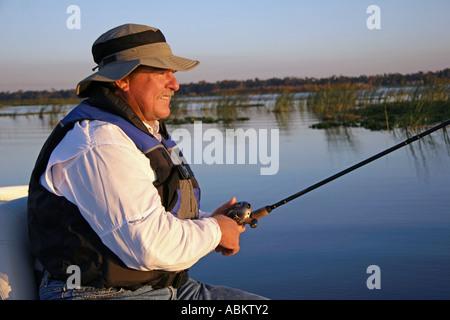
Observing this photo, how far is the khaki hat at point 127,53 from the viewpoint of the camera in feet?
7.04

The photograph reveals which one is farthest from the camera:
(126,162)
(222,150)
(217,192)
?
(222,150)

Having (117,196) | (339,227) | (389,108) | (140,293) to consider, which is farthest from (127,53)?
(389,108)

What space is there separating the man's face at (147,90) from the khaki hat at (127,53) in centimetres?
6

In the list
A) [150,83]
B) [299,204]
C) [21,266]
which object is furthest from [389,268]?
[21,266]

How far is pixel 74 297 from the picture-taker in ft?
6.30

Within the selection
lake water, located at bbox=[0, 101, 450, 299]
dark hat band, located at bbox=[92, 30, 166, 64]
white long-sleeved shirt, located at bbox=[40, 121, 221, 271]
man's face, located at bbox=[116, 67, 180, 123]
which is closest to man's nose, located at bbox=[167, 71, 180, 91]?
man's face, located at bbox=[116, 67, 180, 123]

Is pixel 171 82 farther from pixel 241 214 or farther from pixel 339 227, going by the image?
pixel 339 227

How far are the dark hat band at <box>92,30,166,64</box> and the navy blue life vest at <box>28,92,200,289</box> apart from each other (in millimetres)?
222


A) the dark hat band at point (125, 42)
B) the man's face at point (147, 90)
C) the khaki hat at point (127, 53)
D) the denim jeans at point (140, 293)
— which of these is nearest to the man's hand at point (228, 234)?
the denim jeans at point (140, 293)

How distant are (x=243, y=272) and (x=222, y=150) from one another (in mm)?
4992

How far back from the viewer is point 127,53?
2.18 metres

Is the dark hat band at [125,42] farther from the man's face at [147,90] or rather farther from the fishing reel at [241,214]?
the fishing reel at [241,214]

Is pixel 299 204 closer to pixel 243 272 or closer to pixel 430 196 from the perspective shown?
pixel 430 196

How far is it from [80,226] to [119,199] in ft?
0.60
